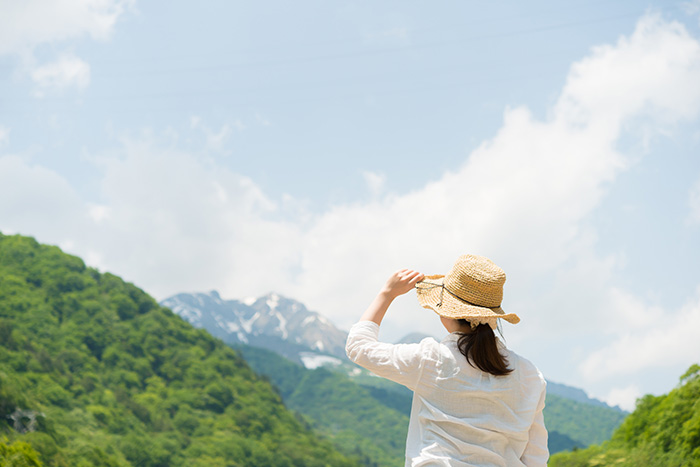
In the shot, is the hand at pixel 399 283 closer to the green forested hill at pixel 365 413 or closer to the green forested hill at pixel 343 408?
the green forested hill at pixel 343 408

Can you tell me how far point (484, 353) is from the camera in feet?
6.55

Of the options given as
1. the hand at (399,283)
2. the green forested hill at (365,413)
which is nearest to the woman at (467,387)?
the hand at (399,283)

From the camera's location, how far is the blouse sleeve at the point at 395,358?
1971 millimetres

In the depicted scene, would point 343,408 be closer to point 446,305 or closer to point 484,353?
point 446,305

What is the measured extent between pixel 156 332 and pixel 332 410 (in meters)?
54.5

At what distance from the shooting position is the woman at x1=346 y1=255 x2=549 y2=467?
196 cm

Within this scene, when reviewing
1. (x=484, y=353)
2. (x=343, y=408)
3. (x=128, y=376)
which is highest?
(x=343, y=408)

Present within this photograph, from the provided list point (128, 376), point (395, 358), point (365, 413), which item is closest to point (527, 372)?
point (395, 358)

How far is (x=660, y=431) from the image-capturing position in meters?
10.8

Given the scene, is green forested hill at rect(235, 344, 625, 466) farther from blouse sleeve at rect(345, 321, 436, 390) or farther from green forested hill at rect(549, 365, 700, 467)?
blouse sleeve at rect(345, 321, 436, 390)

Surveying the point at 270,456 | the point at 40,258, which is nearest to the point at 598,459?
the point at 270,456

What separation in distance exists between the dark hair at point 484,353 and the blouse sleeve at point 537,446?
20 cm

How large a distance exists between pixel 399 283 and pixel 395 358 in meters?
0.30

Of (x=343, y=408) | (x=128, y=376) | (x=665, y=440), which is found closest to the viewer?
(x=665, y=440)
